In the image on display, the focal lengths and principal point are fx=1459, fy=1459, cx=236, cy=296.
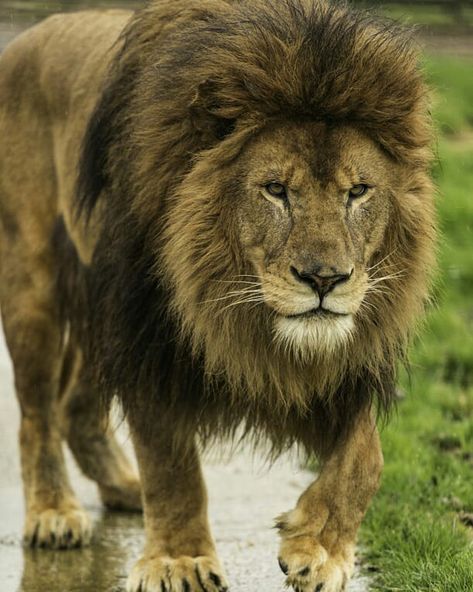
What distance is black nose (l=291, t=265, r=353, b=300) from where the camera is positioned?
11.8ft

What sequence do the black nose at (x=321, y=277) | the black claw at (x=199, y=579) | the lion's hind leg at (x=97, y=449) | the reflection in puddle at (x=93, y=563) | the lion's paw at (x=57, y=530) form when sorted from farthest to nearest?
the lion's hind leg at (x=97, y=449) < the lion's paw at (x=57, y=530) < the reflection in puddle at (x=93, y=563) < the black claw at (x=199, y=579) < the black nose at (x=321, y=277)

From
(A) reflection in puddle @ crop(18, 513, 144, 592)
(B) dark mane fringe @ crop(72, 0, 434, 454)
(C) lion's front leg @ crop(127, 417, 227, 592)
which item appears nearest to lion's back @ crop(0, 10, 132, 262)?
(B) dark mane fringe @ crop(72, 0, 434, 454)

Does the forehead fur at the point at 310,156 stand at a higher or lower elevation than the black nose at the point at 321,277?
higher

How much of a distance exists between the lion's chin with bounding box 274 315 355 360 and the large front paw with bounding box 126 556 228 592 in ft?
2.52

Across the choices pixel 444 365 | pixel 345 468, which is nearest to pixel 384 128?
pixel 345 468

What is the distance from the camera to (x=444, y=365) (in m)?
7.47

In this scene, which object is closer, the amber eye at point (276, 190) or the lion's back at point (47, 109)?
the amber eye at point (276, 190)

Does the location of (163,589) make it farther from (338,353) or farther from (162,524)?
(338,353)

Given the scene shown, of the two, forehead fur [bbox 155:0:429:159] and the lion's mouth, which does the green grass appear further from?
the lion's mouth

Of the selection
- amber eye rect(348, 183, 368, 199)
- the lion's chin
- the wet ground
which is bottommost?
the wet ground

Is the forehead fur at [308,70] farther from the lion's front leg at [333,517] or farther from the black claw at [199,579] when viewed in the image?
the black claw at [199,579]

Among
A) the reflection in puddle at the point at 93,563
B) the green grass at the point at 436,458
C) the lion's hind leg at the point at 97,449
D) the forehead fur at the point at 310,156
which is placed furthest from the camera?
the lion's hind leg at the point at 97,449

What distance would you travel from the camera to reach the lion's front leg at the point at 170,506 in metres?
4.21

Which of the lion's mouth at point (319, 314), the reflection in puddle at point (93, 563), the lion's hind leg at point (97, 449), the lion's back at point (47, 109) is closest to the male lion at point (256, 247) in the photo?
the lion's mouth at point (319, 314)
